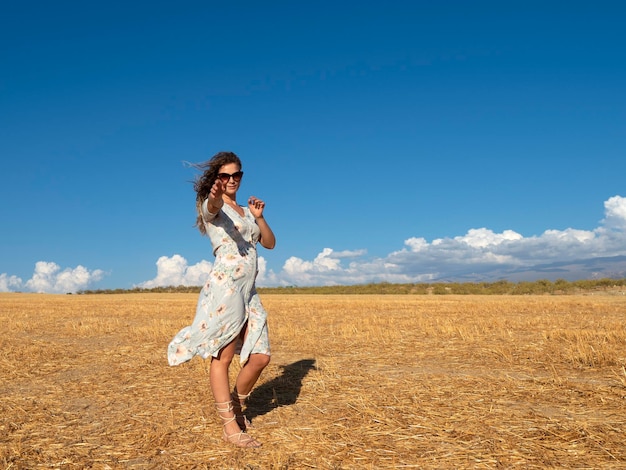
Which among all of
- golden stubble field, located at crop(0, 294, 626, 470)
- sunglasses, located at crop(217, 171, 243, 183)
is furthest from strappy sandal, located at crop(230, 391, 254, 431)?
sunglasses, located at crop(217, 171, 243, 183)

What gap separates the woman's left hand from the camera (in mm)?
5036

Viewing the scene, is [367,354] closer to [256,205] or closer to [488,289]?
[256,205]

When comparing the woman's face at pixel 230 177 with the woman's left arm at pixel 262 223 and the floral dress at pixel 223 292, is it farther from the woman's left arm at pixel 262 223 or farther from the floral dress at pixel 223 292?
the woman's left arm at pixel 262 223

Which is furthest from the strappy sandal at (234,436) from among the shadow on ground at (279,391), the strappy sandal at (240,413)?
the shadow on ground at (279,391)

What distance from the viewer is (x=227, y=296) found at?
16.5 feet

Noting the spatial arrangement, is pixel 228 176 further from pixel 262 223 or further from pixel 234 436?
pixel 234 436

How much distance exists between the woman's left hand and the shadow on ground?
8.33 ft

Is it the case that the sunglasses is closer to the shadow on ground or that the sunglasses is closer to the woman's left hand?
the woman's left hand

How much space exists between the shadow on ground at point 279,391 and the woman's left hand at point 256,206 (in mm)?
2540

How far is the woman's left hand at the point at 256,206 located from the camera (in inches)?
198

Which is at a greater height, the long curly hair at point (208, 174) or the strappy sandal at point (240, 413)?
the long curly hair at point (208, 174)

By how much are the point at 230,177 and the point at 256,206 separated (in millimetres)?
416

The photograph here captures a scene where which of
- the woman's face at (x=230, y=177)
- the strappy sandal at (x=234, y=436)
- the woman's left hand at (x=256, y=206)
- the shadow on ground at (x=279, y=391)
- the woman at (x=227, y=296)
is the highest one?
the woman's face at (x=230, y=177)

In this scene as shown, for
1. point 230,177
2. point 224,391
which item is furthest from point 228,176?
point 224,391
